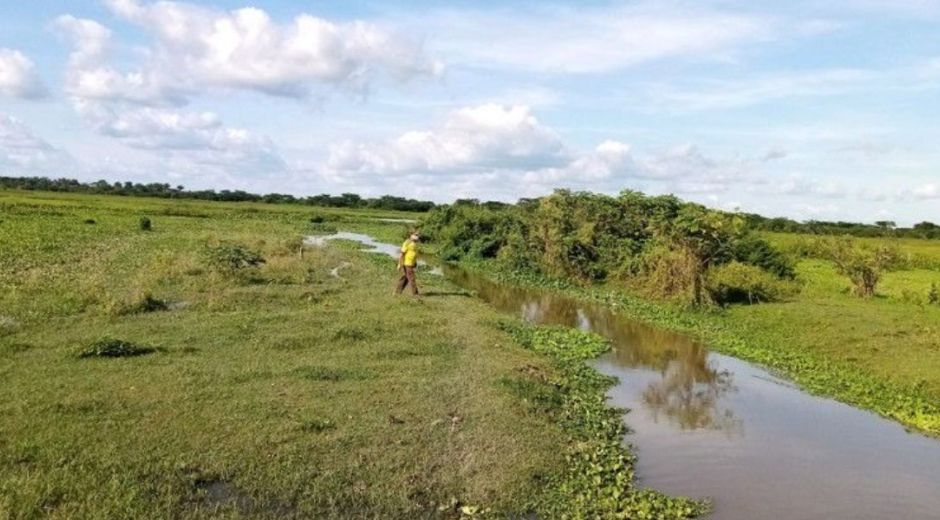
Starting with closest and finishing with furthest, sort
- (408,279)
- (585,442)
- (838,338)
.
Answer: (585,442), (838,338), (408,279)

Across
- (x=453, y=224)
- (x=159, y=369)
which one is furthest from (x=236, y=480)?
(x=453, y=224)

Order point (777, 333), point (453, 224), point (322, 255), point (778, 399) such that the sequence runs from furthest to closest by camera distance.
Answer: point (453, 224) → point (322, 255) → point (777, 333) → point (778, 399)

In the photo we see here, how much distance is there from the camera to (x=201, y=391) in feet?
37.3

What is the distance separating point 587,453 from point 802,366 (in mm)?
9349

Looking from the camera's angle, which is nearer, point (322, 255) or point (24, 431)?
point (24, 431)

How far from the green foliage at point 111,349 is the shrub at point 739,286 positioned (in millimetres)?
19084

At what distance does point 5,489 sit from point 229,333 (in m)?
8.40

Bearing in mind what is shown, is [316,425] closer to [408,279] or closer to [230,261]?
[408,279]

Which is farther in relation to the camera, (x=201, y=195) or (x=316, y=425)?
(x=201, y=195)

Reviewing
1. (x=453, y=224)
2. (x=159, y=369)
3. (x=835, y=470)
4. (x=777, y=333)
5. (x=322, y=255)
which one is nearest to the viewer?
(x=835, y=470)

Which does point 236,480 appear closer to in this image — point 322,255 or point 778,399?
point 778,399

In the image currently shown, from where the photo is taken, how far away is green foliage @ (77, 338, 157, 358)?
13.1 metres

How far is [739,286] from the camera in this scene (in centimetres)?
2656

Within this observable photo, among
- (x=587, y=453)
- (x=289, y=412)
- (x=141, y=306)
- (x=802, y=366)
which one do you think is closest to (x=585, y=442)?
(x=587, y=453)
